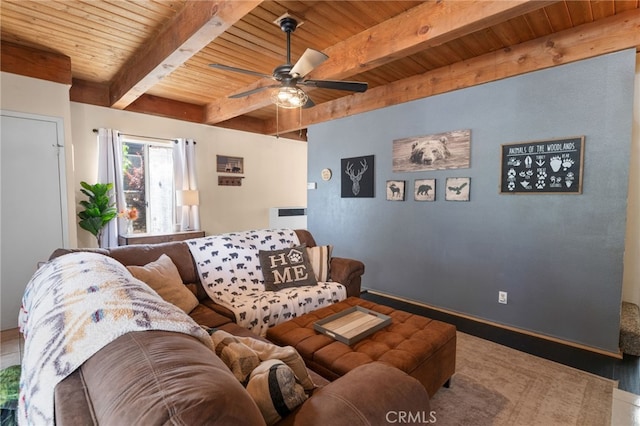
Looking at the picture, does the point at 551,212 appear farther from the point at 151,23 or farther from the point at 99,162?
the point at 99,162

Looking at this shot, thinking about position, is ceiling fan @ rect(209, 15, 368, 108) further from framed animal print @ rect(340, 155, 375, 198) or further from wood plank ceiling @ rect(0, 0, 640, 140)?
framed animal print @ rect(340, 155, 375, 198)

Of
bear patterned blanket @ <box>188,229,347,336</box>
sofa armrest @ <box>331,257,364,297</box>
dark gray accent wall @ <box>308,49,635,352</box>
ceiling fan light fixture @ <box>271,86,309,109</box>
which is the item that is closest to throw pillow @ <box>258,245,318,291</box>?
bear patterned blanket @ <box>188,229,347,336</box>

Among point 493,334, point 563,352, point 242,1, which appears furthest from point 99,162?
point 563,352

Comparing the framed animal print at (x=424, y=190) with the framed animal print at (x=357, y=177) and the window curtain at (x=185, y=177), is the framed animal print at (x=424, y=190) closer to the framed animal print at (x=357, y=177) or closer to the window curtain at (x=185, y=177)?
the framed animal print at (x=357, y=177)

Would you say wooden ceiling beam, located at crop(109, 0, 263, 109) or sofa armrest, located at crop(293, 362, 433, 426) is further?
wooden ceiling beam, located at crop(109, 0, 263, 109)

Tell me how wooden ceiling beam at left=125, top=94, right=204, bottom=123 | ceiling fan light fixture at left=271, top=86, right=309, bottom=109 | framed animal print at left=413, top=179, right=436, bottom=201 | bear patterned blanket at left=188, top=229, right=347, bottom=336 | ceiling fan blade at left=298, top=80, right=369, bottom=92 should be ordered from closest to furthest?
bear patterned blanket at left=188, top=229, right=347, bottom=336, ceiling fan blade at left=298, top=80, right=369, bottom=92, ceiling fan light fixture at left=271, top=86, right=309, bottom=109, framed animal print at left=413, top=179, right=436, bottom=201, wooden ceiling beam at left=125, top=94, right=204, bottom=123

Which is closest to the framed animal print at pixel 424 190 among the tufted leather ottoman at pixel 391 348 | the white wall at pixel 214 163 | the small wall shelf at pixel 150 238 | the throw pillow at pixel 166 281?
the tufted leather ottoman at pixel 391 348

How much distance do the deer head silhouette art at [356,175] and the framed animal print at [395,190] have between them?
0.44 metres

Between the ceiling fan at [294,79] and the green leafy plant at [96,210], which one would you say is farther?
the green leafy plant at [96,210]

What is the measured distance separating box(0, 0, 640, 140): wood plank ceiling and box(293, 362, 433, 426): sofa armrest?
6.95 ft

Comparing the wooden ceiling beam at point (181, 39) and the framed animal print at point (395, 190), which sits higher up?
the wooden ceiling beam at point (181, 39)

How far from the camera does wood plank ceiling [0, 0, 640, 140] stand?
2250mm

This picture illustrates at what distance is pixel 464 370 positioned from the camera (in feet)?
7.25

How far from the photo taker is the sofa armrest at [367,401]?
84cm
